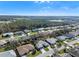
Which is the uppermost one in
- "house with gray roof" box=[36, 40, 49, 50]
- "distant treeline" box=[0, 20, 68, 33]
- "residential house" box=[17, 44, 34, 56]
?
"distant treeline" box=[0, 20, 68, 33]

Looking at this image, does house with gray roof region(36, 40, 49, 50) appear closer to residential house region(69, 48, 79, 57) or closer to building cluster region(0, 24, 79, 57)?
building cluster region(0, 24, 79, 57)

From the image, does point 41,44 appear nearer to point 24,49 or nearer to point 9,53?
point 24,49

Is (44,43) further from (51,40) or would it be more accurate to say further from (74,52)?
(74,52)

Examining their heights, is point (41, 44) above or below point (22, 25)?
below

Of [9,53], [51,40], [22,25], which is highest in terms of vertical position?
[22,25]

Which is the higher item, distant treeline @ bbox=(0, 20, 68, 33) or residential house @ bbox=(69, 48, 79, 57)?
distant treeline @ bbox=(0, 20, 68, 33)

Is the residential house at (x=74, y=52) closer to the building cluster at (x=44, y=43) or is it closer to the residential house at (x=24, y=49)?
the building cluster at (x=44, y=43)

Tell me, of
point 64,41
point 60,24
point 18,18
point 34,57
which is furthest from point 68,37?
point 18,18

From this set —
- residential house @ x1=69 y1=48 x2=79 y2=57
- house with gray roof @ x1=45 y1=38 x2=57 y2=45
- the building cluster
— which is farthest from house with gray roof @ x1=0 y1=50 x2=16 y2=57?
residential house @ x1=69 y1=48 x2=79 y2=57

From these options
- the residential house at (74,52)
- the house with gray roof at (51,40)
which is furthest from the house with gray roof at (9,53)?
the residential house at (74,52)

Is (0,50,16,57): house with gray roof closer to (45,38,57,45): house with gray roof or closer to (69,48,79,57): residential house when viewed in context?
(45,38,57,45): house with gray roof

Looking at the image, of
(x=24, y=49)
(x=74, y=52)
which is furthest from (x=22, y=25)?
(x=74, y=52)
